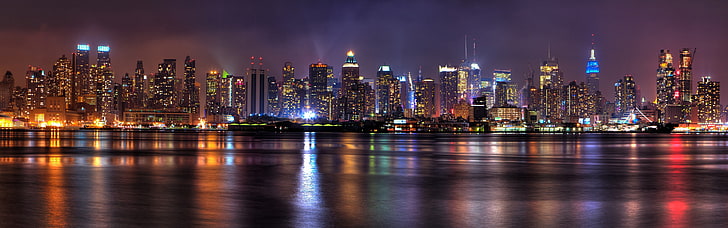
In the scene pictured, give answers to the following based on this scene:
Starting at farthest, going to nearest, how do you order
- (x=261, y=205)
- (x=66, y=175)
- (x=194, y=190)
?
(x=66, y=175) < (x=194, y=190) < (x=261, y=205)

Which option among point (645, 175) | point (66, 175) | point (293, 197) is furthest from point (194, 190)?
point (645, 175)

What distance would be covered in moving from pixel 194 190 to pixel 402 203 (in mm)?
8252

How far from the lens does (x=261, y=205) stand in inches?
843

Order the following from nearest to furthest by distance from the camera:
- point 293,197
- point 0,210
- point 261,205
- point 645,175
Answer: point 0,210 → point 261,205 → point 293,197 → point 645,175

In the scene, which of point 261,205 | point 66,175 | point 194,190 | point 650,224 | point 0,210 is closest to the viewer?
point 650,224

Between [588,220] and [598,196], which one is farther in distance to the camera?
[598,196]

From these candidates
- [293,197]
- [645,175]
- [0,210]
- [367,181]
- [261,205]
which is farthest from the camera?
[645,175]

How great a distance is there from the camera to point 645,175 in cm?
3447

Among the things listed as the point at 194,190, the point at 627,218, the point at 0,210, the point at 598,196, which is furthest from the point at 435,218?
the point at 0,210

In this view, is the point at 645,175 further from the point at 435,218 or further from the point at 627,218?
the point at 435,218

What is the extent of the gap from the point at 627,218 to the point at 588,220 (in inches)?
50.0

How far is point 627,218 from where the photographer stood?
19.0m

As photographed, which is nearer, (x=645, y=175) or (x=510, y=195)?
(x=510, y=195)

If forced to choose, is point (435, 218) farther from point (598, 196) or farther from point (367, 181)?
point (367, 181)
